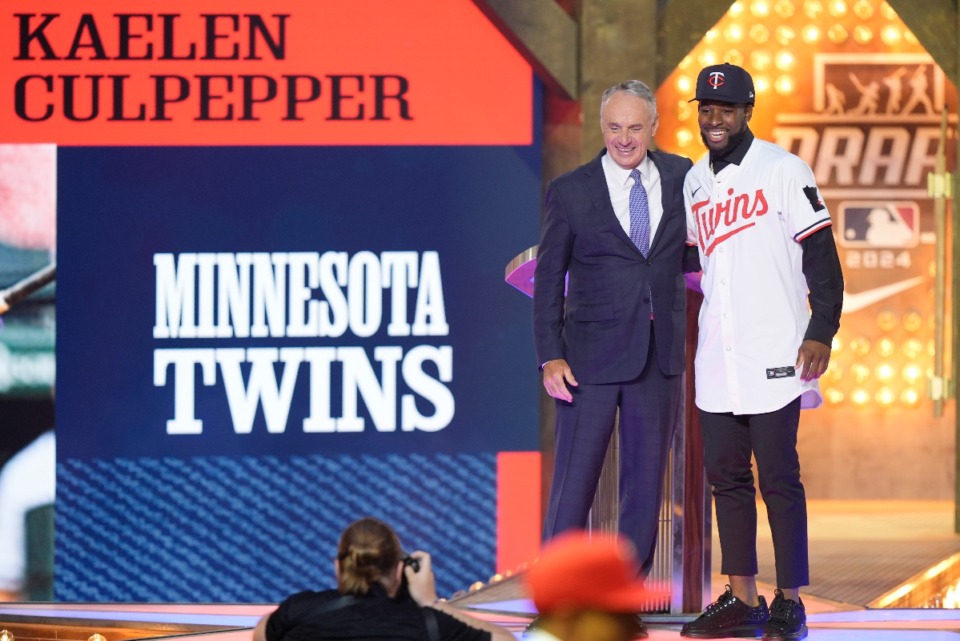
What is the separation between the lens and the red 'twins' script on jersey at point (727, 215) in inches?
113

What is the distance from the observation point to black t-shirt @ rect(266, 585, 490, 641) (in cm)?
212

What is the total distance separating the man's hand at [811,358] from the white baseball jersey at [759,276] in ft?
0.08

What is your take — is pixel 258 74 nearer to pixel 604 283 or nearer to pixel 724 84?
pixel 604 283

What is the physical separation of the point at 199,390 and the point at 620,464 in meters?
2.73

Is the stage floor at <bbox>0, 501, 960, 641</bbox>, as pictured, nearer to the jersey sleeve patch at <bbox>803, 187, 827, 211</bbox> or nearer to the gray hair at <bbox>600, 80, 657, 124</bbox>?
the jersey sleeve patch at <bbox>803, 187, 827, 211</bbox>

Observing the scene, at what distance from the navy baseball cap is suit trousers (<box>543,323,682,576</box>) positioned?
0.53 m

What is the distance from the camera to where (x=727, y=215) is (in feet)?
9.50

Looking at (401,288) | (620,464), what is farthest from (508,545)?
(620,464)

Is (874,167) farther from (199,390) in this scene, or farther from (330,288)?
(199,390)

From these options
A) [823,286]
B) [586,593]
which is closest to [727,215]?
[823,286]

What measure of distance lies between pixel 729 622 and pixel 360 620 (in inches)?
42.8

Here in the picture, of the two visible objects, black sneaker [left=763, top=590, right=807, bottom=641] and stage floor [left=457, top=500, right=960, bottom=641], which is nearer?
black sneaker [left=763, top=590, right=807, bottom=641]

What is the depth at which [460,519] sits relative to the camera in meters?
5.46

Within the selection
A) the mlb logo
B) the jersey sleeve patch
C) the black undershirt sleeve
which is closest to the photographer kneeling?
the black undershirt sleeve
